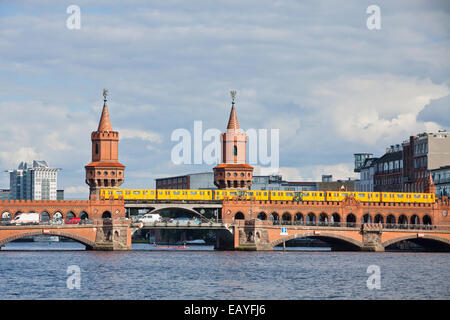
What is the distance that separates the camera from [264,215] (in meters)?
194

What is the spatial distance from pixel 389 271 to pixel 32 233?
59.0 m

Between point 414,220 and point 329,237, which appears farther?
point 414,220

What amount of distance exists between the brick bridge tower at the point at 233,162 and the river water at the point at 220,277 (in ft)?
149

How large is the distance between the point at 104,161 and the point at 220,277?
8217 cm

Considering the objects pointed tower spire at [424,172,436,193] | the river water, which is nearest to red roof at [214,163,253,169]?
pointed tower spire at [424,172,436,193]

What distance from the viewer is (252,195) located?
180 meters

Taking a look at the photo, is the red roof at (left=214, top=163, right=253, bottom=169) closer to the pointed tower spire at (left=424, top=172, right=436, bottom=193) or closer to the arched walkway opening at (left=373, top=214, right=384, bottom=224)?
the arched walkway opening at (left=373, top=214, right=384, bottom=224)

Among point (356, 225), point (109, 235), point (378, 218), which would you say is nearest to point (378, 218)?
point (378, 218)

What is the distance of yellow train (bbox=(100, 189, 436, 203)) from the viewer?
17175 cm

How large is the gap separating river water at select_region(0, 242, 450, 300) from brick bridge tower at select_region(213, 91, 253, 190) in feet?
149

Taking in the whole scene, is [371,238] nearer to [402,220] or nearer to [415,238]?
[415,238]

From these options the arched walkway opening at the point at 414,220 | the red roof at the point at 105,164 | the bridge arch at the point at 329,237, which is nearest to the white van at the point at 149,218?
the red roof at the point at 105,164
